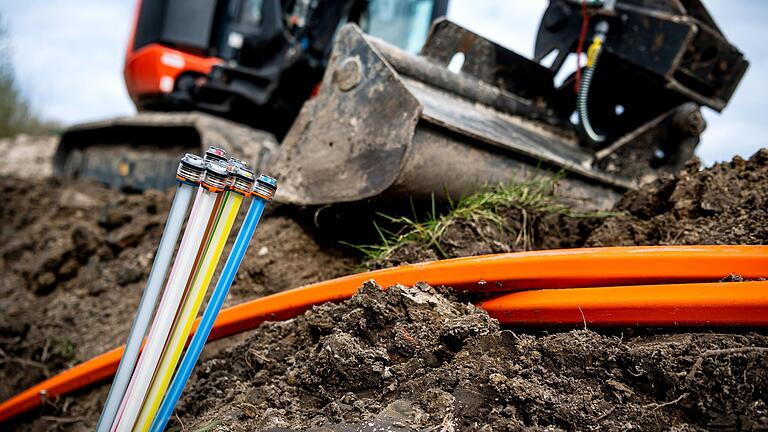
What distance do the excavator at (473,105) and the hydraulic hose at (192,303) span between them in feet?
2.64

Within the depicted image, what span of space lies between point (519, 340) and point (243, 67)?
136 inches

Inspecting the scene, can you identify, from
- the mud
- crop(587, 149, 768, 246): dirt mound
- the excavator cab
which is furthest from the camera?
the excavator cab

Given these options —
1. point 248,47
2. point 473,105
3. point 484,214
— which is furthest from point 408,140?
point 248,47

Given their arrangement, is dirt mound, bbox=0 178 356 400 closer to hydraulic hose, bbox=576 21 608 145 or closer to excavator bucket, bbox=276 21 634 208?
excavator bucket, bbox=276 21 634 208

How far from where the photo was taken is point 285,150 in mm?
2449

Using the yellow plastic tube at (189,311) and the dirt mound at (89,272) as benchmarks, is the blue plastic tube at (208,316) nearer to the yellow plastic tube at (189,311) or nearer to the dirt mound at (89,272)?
the yellow plastic tube at (189,311)

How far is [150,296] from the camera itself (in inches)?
50.5

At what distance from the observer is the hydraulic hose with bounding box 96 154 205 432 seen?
126cm

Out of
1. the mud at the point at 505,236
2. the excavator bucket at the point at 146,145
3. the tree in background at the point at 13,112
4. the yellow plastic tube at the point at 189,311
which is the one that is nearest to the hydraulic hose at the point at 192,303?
the yellow plastic tube at the point at 189,311

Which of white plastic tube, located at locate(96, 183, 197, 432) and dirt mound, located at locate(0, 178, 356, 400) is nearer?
white plastic tube, located at locate(96, 183, 197, 432)

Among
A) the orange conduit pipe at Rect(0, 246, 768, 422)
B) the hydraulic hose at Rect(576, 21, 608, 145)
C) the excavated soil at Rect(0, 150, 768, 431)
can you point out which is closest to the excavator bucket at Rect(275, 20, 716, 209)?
the hydraulic hose at Rect(576, 21, 608, 145)

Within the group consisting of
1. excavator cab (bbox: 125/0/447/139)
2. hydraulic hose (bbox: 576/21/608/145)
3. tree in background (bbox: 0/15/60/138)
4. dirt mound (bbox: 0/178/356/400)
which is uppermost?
hydraulic hose (bbox: 576/21/608/145)

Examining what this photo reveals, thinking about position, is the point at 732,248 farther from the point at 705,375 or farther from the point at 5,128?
the point at 5,128

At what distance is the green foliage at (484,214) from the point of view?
6.68 ft
